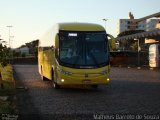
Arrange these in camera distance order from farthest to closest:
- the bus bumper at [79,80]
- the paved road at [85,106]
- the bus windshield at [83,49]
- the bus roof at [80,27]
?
the bus roof at [80,27], the bus windshield at [83,49], the bus bumper at [79,80], the paved road at [85,106]

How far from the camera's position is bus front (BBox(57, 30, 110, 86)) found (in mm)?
20125

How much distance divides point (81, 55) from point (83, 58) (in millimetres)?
166

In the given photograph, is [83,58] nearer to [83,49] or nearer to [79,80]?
[83,49]

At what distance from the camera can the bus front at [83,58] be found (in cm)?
2012

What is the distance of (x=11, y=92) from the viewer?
19438mm

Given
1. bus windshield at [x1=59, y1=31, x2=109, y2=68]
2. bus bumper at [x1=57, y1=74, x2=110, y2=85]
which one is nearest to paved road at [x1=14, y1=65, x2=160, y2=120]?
bus bumper at [x1=57, y1=74, x2=110, y2=85]

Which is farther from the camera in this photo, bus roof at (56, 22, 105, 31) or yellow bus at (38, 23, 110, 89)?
bus roof at (56, 22, 105, 31)

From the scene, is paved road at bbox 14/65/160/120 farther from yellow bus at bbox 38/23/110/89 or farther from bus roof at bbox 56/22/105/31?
bus roof at bbox 56/22/105/31

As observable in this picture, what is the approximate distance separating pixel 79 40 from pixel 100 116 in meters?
8.58

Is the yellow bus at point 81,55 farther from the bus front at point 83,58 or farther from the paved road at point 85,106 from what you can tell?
the paved road at point 85,106

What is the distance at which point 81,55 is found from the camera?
20.4m

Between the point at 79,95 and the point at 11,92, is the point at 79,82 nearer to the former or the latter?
the point at 79,95

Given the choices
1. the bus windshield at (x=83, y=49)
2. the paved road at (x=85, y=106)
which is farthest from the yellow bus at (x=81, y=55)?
the paved road at (x=85, y=106)

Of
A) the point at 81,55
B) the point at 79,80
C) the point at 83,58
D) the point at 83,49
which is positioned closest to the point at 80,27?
the point at 83,49
